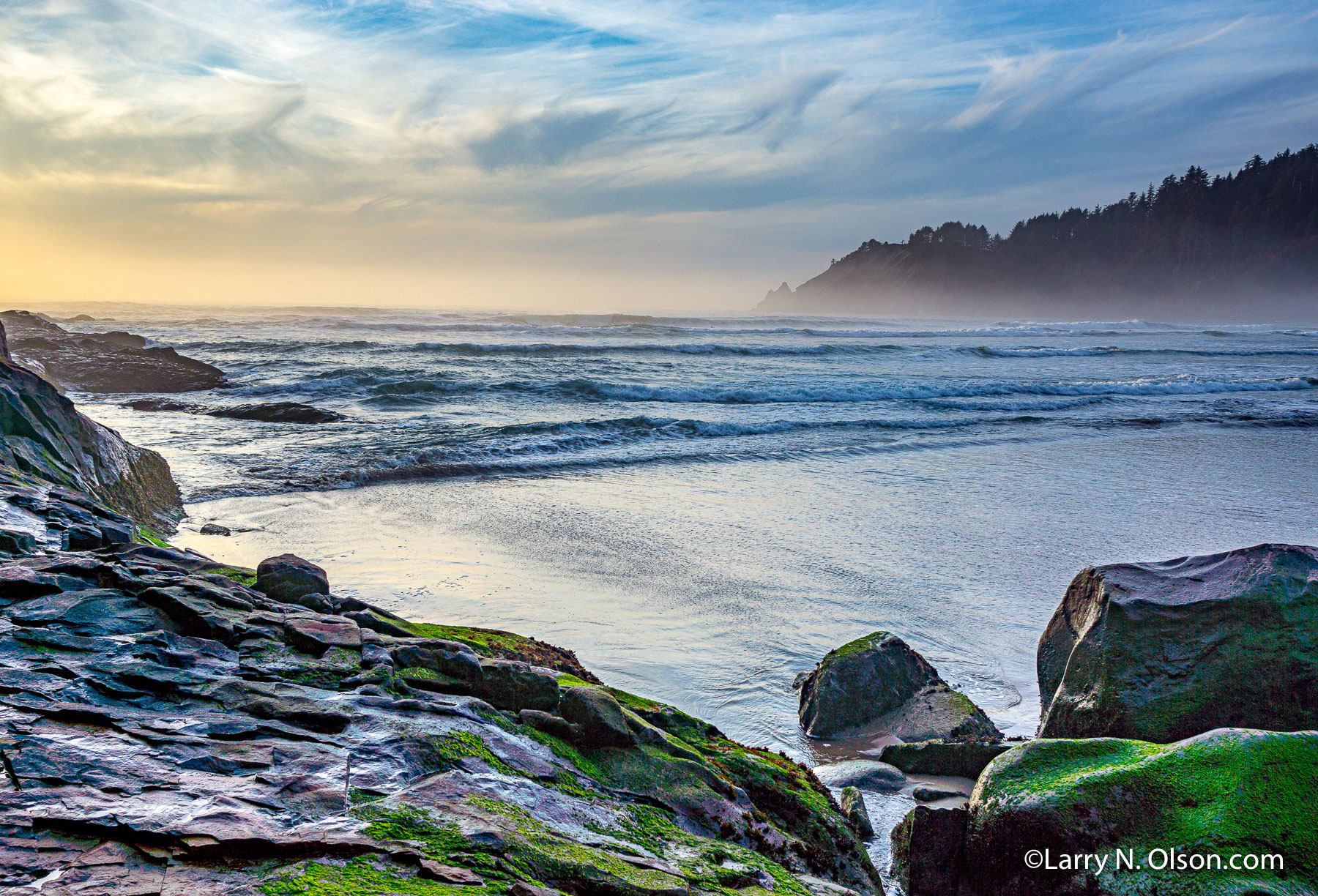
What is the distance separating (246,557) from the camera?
6789 mm

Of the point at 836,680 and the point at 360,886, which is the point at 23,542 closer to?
the point at 360,886

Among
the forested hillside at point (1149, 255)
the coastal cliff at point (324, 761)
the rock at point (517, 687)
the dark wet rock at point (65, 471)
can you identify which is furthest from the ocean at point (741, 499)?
the forested hillside at point (1149, 255)

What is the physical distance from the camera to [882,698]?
438 cm

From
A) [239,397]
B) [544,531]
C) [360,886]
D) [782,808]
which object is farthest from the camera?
[239,397]

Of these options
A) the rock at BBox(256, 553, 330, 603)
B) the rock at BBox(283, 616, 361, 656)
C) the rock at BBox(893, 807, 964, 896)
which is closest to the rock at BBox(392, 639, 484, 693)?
the rock at BBox(283, 616, 361, 656)

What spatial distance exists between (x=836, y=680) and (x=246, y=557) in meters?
5.49

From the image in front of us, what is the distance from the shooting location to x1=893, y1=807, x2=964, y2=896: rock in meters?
2.88

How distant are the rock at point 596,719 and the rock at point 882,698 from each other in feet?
5.35

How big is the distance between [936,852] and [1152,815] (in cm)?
79

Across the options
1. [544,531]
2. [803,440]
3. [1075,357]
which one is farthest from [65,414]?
[1075,357]

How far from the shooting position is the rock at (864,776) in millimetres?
3730

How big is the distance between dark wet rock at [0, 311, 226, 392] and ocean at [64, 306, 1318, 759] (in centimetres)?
159

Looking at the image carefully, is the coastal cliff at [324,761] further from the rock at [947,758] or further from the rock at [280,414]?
the rock at [280,414]

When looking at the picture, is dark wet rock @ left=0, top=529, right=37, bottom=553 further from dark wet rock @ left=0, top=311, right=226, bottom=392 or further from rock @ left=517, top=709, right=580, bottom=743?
dark wet rock @ left=0, top=311, right=226, bottom=392
